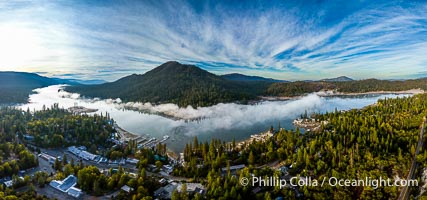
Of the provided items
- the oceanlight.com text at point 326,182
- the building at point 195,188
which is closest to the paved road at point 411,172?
the oceanlight.com text at point 326,182

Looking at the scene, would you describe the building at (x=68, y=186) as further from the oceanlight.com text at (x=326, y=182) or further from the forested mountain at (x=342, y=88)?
the forested mountain at (x=342, y=88)

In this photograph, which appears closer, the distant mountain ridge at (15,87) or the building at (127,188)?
the building at (127,188)

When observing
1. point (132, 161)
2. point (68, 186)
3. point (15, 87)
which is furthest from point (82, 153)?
point (15, 87)

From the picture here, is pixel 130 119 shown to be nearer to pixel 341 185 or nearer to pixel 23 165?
pixel 23 165

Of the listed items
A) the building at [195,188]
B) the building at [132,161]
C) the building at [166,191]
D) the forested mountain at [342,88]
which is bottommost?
the building at [132,161]

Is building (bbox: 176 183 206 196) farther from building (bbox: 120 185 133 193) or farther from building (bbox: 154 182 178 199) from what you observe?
building (bbox: 120 185 133 193)

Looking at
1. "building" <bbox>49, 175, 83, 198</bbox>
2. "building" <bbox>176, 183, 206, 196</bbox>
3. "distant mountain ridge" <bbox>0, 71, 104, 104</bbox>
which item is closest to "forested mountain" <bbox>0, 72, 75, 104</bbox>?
"distant mountain ridge" <bbox>0, 71, 104, 104</bbox>

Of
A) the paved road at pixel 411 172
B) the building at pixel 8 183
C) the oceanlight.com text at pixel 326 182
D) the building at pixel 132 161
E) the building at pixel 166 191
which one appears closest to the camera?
the paved road at pixel 411 172
